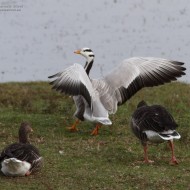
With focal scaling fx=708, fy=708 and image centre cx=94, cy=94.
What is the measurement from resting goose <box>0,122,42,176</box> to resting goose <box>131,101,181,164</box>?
1853 millimetres

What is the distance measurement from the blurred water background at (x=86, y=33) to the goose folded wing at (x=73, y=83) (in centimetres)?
657

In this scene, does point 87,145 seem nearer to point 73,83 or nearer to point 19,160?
point 73,83

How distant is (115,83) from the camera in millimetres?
13672

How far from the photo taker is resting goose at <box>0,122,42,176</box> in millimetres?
9789

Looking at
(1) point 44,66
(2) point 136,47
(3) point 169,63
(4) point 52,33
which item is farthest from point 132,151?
(4) point 52,33

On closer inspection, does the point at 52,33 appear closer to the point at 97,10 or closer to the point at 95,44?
the point at 95,44

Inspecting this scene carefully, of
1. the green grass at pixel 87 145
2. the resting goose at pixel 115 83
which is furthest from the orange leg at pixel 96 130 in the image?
the green grass at pixel 87 145

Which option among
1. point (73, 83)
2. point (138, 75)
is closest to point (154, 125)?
point (73, 83)

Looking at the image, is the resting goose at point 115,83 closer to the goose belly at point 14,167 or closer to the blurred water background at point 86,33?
the goose belly at point 14,167

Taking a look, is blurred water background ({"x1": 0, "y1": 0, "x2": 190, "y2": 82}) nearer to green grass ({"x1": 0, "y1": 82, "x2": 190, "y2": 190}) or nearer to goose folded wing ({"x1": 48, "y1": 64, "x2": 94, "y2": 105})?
green grass ({"x1": 0, "y1": 82, "x2": 190, "y2": 190})

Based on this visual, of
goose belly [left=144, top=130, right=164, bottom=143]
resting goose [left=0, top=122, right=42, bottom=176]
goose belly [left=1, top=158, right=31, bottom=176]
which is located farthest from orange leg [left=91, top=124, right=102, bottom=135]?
goose belly [left=1, top=158, right=31, bottom=176]

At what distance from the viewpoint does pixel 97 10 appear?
28516mm

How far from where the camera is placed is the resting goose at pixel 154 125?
10828 millimetres

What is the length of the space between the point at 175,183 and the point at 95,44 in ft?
45.3
